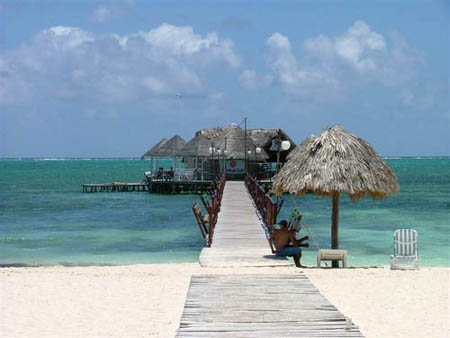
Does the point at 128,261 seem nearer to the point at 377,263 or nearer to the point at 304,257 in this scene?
the point at 304,257

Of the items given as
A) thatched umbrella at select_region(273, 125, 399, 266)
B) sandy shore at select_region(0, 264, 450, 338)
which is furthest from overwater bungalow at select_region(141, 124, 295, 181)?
sandy shore at select_region(0, 264, 450, 338)

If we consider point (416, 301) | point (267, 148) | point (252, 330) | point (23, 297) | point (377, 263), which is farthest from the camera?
point (267, 148)

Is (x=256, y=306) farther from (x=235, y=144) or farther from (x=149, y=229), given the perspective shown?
(x=235, y=144)

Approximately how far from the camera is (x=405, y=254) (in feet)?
40.7

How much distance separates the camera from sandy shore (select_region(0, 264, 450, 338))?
7.72 m

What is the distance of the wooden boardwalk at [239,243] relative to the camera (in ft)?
39.3

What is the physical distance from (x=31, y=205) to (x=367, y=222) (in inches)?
852

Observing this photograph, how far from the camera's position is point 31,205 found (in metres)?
40.6

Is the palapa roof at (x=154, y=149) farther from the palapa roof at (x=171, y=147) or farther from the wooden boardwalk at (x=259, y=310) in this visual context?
the wooden boardwalk at (x=259, y=310)

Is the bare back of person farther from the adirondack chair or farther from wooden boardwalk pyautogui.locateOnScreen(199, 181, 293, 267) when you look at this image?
the adirondack chair

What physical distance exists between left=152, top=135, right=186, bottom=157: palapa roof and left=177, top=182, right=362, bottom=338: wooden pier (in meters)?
30.8

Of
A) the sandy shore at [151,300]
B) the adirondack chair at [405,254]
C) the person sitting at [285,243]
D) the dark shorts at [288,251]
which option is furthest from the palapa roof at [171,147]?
the adirondack chair at [405,254]

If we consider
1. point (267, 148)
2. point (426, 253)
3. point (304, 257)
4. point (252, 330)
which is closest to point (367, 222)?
point (426, 253)

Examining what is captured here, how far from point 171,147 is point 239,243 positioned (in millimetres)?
30099
